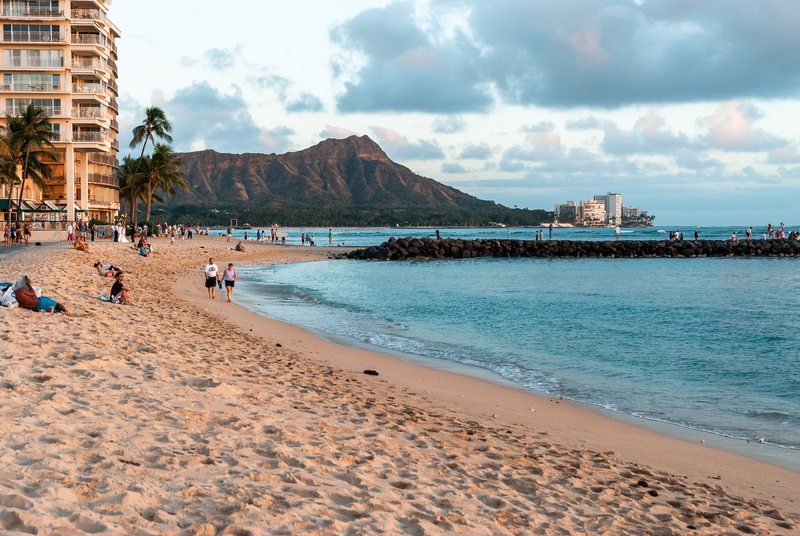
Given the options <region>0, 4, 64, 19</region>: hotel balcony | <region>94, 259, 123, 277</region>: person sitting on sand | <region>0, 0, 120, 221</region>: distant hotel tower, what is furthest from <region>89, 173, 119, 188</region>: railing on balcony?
<region>94, 259, 123, 277</region>: person sitting on sand

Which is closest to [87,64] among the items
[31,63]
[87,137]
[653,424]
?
[31,63]

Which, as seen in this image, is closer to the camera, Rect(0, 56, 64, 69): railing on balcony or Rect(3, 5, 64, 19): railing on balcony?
Rect(3, 5, 64, 19): railing on balcony

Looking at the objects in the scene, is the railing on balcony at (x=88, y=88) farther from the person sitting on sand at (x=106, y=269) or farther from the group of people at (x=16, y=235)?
the person sitting on sand at (x=106, y=269)

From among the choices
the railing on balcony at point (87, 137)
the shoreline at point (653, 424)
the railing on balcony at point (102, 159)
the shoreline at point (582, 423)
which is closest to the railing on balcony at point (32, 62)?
the railing on balcony at point (87, 137)

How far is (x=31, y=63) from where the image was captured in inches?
2377

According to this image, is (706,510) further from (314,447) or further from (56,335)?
(56,335)

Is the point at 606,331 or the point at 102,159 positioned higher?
the point at 102,159

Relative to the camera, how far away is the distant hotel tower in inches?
2357

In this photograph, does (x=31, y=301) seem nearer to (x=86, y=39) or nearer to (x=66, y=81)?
(x=66, y=81)

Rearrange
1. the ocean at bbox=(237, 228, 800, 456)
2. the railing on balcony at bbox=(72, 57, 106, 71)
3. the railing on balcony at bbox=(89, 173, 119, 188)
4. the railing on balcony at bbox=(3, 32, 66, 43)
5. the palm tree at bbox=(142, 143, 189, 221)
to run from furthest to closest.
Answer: the palm tree at bbox=(142, 143, 189, 221) → the railing on balcony at bbox=(89, 173, 119, 188) → the railing on balcony at bbox=(72, 57, 106, 71) → the railing on balcony at bbox=(3, 32, 66, 43) → the ocean at bbox=(237, 228, 800, 456)

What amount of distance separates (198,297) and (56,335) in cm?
1305

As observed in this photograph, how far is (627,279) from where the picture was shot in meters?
40.5

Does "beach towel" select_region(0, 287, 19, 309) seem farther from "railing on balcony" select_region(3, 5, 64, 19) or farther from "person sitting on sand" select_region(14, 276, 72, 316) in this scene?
"railing on balcony" select_region(3, 5, 64, 19)

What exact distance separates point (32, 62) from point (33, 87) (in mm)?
2126
